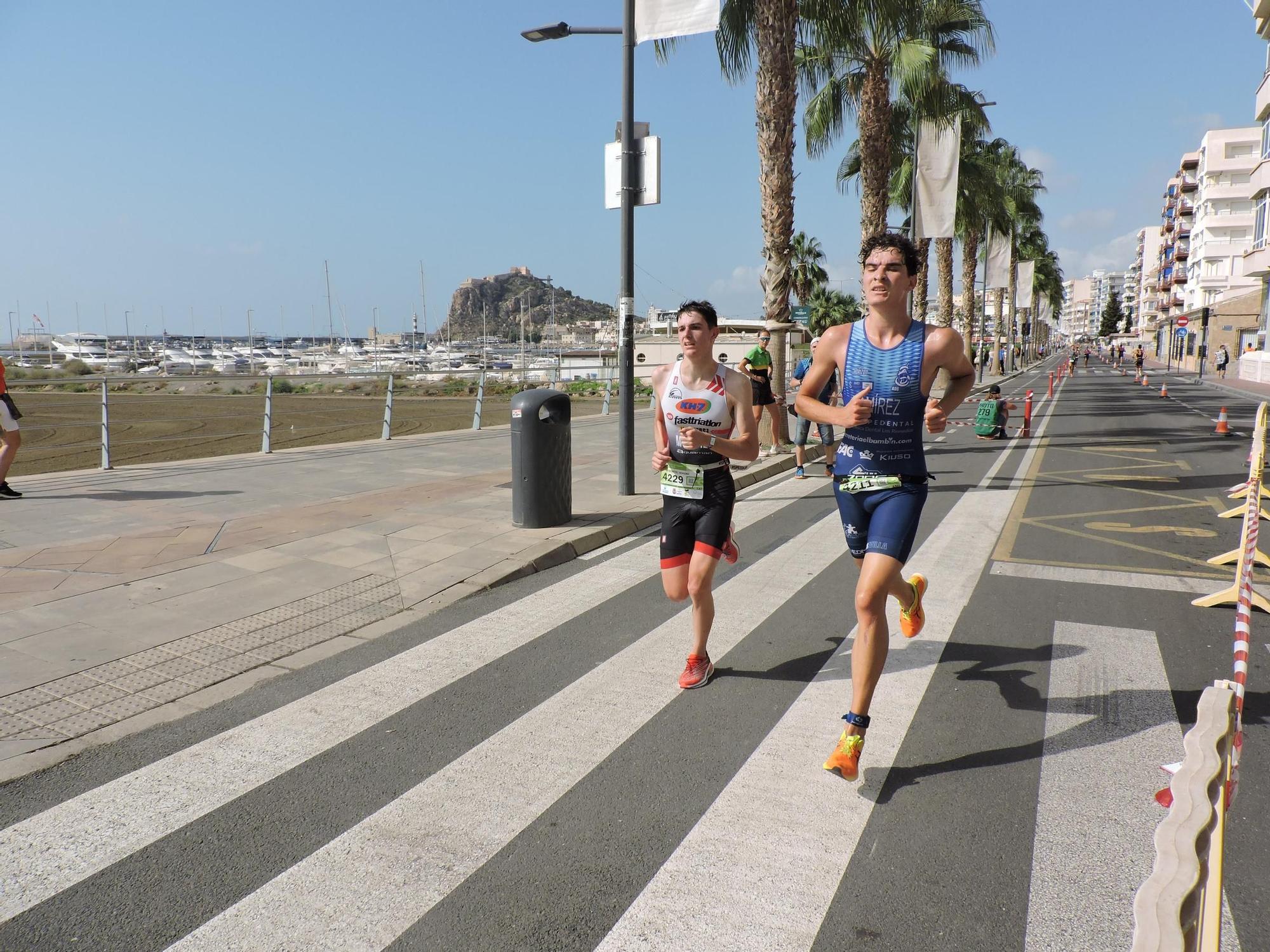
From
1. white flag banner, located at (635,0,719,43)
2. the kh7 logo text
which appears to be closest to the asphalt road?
the kh7 logo text

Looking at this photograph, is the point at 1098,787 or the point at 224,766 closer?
the point at 1098,787

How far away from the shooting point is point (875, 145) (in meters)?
19.8

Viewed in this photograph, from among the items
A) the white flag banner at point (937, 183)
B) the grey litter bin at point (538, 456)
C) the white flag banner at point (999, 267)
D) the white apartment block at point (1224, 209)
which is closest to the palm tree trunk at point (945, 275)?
the white flag banner at point (999, 267)

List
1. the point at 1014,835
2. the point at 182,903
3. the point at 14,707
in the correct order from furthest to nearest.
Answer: the point at 14,707 → the point at 1014,835 → the point at 182,903

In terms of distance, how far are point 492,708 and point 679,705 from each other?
900 mm

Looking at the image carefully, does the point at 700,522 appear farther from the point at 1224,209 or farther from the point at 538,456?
the point at 1224,209

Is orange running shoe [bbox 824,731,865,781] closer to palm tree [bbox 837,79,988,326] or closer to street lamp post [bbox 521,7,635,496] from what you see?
A: street lamp post [bbox 521,7,635,496]

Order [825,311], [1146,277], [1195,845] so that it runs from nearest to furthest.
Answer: [1195,845]
[825,311]
[1146,277]

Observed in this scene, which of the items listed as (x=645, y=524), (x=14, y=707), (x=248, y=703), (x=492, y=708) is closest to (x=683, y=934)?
(x=492, y=708)

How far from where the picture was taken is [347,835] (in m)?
3.07

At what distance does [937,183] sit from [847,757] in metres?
17.1

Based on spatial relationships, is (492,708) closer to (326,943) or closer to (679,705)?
(679,705)

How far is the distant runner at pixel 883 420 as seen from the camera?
3.58 m

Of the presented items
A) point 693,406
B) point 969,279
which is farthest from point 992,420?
point 969,279
